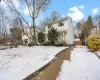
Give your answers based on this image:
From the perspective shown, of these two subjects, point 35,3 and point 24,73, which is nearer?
point 24,73

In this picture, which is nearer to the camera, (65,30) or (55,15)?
(65,30)

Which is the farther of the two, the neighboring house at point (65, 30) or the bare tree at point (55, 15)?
the bare tree at point (55, 15)

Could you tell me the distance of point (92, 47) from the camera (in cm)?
1598

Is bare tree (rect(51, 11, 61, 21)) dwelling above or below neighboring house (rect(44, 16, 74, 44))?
→ above

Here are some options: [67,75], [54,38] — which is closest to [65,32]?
[54,38]

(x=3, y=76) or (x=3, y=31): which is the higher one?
(x=3, y=31)

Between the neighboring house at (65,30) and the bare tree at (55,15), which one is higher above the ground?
the bare tree at (55,15)

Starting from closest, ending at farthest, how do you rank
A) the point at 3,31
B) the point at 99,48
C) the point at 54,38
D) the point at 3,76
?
the point at 3,76, the point at 99,48, the point at 54,38, the point at 3,31

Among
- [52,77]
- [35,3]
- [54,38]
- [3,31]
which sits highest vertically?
[35,3]

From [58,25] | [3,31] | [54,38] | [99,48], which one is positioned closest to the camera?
[99,48]

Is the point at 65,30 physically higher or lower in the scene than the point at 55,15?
lower

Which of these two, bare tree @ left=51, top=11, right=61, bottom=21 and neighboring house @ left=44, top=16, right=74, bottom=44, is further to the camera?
bare tree @ left=51, top=11, right=61, bottom=21

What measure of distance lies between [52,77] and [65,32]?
900 inches

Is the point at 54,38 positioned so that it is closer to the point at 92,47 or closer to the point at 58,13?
the point at 92,47
